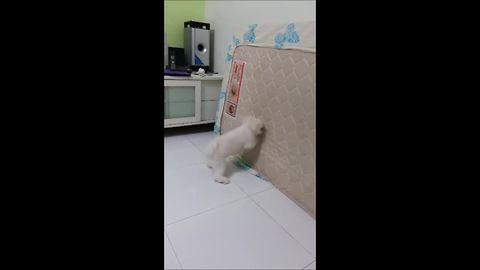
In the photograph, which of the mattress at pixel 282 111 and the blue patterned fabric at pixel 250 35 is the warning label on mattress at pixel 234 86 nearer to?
the mattress at pixel 282 111

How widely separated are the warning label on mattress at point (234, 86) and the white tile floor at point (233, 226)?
547mm

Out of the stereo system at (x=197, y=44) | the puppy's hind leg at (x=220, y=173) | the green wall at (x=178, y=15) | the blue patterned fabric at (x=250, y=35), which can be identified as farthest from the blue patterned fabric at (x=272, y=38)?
the green wall at (x=178, y=15)

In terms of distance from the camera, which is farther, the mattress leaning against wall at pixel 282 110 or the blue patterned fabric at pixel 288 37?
the blue patterned fabric at pixel 288 37

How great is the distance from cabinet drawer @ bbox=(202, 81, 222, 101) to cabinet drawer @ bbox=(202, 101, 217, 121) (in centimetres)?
5

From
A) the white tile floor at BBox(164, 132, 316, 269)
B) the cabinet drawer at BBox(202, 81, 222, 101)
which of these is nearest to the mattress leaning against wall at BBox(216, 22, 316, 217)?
the white tile floor at BBox(164, 132, 316, 269)

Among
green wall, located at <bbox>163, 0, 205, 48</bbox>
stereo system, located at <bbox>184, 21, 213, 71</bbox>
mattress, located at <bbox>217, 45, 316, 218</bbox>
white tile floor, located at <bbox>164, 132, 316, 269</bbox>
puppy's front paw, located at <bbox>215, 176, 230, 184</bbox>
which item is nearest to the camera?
white tile floor, located at <bbox>164, 132, 316, 269</bbox>

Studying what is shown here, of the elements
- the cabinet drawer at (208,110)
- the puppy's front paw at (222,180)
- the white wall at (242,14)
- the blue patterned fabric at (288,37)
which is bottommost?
the puppy's front paw at (222,180)

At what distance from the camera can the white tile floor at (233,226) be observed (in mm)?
1020

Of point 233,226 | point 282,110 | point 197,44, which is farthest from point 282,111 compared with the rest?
point 197,44

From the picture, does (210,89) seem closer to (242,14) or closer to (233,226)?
(242,14)

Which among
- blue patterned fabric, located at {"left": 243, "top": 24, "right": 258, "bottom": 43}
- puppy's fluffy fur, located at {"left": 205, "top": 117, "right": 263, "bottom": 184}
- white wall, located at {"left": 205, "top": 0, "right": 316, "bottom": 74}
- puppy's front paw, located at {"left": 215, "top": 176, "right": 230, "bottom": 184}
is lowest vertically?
puppy's front paw, located at {"left": 215, "top": 176, "right": 230, "bottom": 184}

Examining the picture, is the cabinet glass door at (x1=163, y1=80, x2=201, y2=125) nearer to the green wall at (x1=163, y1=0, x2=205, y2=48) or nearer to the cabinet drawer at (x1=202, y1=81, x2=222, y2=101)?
the cabinet drawer at (x1=202, y1=81, x2=222, y2=101)

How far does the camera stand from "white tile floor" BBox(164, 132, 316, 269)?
1.02 metres
